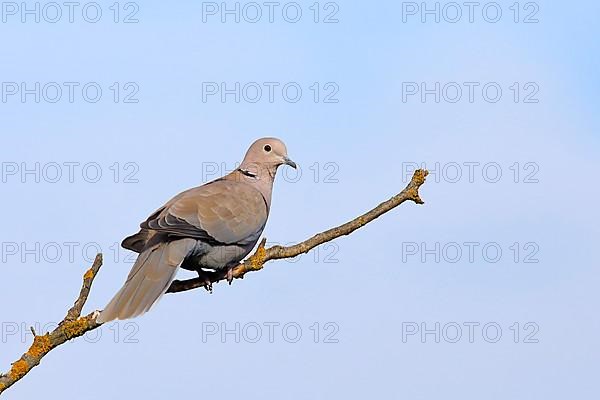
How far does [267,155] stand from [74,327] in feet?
10.1

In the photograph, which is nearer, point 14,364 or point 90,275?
point 14,364

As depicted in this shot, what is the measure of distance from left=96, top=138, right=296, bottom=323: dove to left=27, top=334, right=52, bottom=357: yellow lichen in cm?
38

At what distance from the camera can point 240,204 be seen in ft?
20.6

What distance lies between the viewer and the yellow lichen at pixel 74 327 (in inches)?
161

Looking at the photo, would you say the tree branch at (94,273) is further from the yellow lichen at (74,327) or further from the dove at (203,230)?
the dove at (203,230)

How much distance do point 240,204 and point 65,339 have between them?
7.67ft

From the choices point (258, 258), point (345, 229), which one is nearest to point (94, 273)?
point (258, 258)

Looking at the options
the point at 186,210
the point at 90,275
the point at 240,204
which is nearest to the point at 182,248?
the point at 186,210

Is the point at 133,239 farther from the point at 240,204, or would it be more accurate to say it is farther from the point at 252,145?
the point at 252,145

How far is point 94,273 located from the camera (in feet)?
13.9

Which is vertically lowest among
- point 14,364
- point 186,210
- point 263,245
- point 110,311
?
point 14,364

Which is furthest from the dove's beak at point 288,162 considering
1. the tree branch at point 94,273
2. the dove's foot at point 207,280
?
the tree branch at point 94,273

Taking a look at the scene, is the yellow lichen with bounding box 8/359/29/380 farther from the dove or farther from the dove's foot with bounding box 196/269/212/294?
the dove's foot with bounding box 196/269/212/294

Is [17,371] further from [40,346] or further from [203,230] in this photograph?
[203,230]
